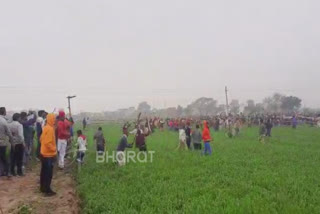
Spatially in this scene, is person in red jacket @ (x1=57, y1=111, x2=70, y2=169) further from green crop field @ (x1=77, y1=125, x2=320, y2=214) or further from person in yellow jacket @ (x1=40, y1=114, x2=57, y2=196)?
person in yellow jacket @ (x1=40, y1=114, x2=57, y2=196)

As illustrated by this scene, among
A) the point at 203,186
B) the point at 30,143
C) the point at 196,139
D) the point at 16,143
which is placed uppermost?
the point at 16,143

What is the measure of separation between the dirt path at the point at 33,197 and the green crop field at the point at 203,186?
1.29 feet

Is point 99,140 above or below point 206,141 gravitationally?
above

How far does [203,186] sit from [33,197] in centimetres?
447

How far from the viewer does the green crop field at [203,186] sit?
852cm

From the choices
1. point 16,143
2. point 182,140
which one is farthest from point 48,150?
point 182,140

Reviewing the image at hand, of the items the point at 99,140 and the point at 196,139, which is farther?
the point at 196,139

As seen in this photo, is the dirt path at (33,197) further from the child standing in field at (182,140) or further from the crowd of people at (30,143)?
the child standing in field at (182,140)

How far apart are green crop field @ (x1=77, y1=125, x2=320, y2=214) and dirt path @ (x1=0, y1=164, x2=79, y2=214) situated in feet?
1.29

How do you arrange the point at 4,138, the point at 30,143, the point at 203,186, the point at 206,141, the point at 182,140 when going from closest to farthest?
1. the point at 203,186
2. the point at 4,138
3. the point at 30,143
4. the point at 206,141
5. the point at 182,140

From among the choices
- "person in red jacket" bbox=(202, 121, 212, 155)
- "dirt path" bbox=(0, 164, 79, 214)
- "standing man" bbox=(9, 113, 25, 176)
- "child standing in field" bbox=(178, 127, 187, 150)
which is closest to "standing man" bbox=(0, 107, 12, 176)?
"standing man" bbox=(9, 113, 25, 176)

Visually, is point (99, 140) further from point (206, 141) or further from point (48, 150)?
point (48, 150)

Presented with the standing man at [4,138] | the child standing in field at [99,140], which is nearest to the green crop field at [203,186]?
the child standing in field at [99,140]

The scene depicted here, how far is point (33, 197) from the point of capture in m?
9.99
